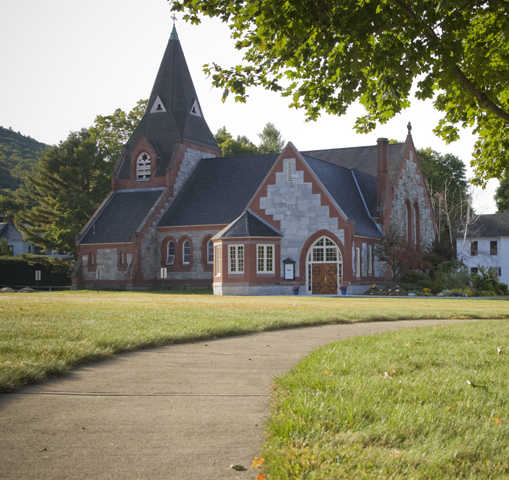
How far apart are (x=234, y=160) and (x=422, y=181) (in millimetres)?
16325

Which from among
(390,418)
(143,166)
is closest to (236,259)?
(143,166)

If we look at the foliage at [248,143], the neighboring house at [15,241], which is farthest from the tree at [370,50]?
the neighboring house at [15,241]

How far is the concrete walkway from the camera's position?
462 centimetres

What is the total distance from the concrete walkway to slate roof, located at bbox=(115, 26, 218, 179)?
154ft

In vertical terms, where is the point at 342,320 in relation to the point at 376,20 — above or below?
below

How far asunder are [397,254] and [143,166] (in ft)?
79.6

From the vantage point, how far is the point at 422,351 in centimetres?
989

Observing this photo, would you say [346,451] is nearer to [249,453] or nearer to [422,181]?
[249,453]

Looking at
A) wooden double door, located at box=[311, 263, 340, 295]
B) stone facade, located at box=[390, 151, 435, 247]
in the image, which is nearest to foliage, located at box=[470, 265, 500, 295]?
stone facade, located at box=[390, 151, 435, 247]

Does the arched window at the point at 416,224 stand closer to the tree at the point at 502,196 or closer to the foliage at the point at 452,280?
the foliage at the point at 452,280

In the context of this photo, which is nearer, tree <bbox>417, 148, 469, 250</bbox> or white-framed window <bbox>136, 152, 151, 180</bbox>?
white-framed window <bbox>136, 152, 151, 180</bbox>

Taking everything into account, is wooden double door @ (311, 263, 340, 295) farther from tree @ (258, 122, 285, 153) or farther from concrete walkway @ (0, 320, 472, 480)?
tree @ (258, 122, 285, 153)

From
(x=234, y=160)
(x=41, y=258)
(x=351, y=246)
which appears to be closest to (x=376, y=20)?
(x=351, y=246)

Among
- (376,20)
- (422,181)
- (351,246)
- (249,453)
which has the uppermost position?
(422,181)
